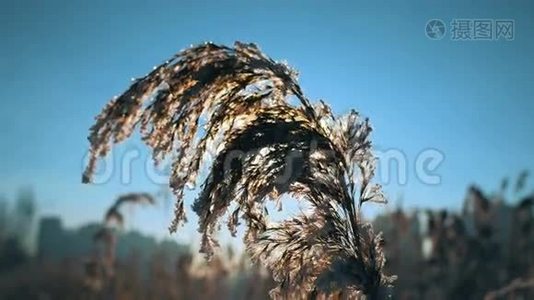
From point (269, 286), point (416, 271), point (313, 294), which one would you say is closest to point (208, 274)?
point (269, 286)

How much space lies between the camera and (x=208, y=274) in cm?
1730

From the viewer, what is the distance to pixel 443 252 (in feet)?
56.2

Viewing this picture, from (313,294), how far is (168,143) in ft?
4.55

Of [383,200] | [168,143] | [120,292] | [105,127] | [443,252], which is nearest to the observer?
[105,127]

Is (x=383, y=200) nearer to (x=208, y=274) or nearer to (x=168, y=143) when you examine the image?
(x=168, y=143)

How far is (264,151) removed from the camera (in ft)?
12.8

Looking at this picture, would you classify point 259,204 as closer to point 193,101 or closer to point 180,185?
point 180,185

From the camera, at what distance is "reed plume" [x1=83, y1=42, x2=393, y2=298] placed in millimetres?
3715

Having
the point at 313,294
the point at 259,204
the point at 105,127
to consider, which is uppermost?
the point at 105,127

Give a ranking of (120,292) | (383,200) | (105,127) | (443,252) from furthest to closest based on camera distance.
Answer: (443,252) < (120,292) < (383,200) < (105,127)

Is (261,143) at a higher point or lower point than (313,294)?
higher

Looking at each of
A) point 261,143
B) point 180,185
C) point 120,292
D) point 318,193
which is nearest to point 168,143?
point 180,185

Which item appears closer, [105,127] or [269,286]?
[105,127]

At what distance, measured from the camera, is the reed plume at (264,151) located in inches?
146
